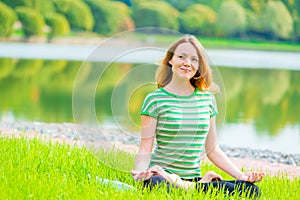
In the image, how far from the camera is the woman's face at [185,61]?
382 cm

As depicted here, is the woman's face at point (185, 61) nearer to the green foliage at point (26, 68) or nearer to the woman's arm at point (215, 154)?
the woman's arm at point (215, 154)

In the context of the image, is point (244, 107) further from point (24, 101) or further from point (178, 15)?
point (178, 15)

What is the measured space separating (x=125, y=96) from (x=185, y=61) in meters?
0.46

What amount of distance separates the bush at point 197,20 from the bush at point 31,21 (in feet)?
31.3

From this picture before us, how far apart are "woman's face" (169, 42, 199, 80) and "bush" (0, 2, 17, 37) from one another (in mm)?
32874

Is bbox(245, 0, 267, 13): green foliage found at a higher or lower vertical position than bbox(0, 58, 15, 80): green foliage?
higher

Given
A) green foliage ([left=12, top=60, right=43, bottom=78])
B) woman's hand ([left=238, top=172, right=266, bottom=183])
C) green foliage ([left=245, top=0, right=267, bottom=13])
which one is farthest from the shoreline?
green foliage ([left=245, top=0, right=267, bottom=13])

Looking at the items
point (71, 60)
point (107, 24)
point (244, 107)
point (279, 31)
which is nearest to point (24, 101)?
point (244, 107)

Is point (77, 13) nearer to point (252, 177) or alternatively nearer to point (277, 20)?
point (277, 20)

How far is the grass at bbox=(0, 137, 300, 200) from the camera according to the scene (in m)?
3.58

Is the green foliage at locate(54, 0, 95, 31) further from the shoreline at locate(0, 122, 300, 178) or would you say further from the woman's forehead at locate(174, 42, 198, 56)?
the woman's forehead at locate(174, 42, 198, 56)

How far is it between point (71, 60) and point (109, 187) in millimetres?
22304

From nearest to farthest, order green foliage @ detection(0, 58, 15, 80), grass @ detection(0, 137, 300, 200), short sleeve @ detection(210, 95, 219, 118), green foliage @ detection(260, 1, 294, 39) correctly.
Result: 1. grass @ detection(0, 137, 300, 200)
2. short sleeve @ detection(210, 95, 219, 118)
3. green foliage @ detection(0, 58, 15, 80)
4. green foliage @ detection(260, 1, 294, 39)

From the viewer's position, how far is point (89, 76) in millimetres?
4004
